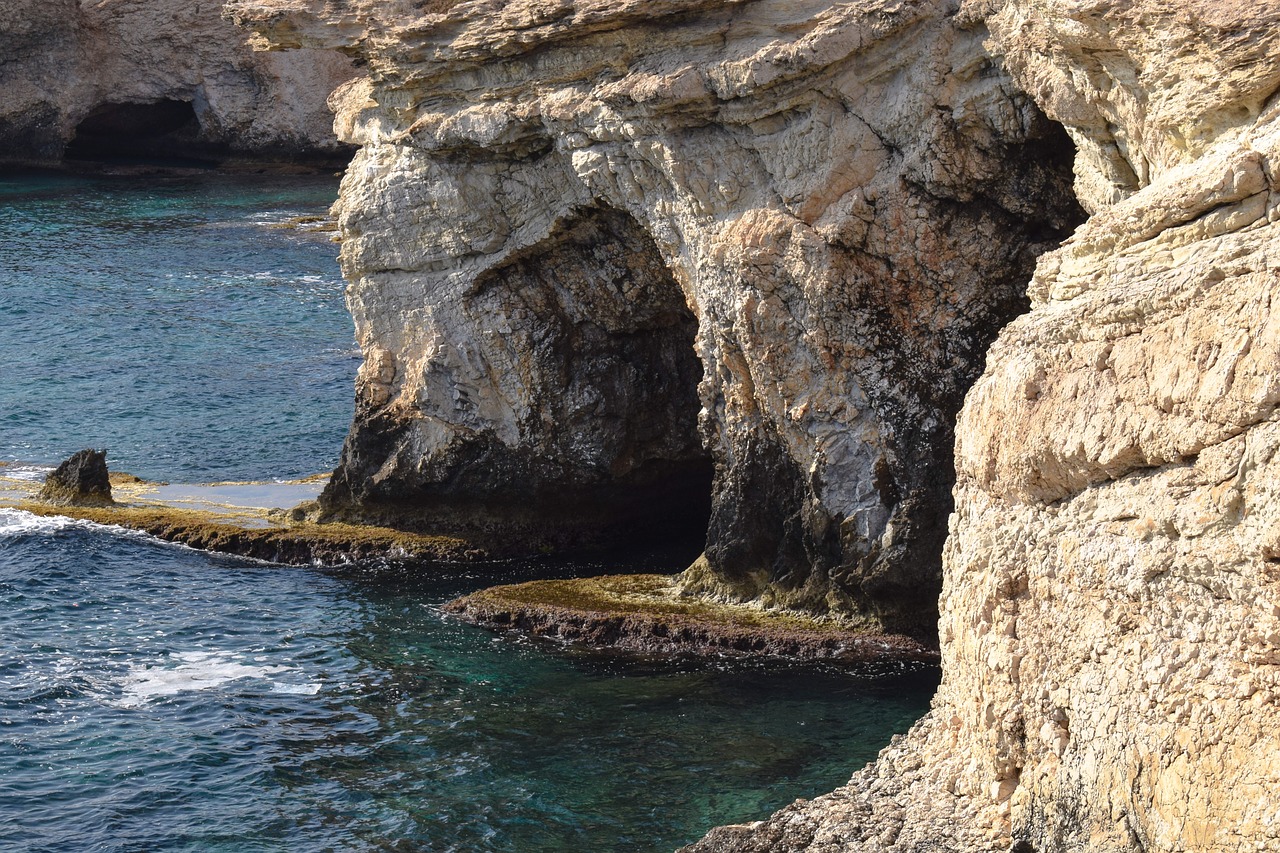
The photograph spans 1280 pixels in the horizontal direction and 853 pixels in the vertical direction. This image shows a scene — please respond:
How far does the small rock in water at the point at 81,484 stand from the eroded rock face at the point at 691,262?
5243 millimetres

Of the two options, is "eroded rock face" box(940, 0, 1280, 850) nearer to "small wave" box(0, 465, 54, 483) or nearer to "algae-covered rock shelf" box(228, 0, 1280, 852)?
"algae-covered rock shelf" box(228, 0, 1280, 852)

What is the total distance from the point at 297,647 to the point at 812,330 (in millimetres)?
10166

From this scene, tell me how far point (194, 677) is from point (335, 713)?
2.83 metres

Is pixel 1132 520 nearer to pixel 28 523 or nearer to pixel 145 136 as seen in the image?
pixel 28 523

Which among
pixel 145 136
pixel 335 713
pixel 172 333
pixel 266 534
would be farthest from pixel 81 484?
pixel 145 136

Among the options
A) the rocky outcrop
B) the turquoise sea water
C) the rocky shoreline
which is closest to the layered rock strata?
the turquoise sea water

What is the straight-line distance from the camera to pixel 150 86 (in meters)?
70.5

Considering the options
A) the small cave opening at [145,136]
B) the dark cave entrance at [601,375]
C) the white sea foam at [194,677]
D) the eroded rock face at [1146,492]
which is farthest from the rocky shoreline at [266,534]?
the small cave opening at [145,136]

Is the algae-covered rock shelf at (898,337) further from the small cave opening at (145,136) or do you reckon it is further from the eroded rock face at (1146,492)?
the small cave opening at (145,136)

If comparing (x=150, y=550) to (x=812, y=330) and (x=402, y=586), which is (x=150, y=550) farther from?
(x=812, y=330)

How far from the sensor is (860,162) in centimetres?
2462

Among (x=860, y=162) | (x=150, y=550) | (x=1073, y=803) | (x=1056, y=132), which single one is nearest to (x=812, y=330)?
(x=860, y=162)

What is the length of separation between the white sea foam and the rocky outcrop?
49711 millimetres

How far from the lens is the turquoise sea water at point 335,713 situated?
65.4 ft
